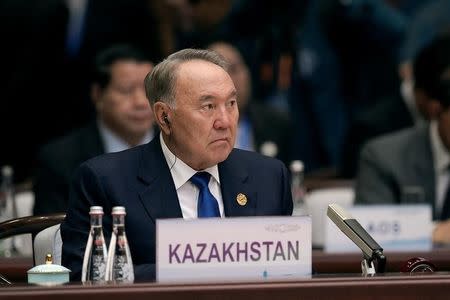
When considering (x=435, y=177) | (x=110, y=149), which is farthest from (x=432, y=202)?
(x=110, y=149)

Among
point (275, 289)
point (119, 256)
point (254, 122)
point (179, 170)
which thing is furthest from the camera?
point (254, 122)

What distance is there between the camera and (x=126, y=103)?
20.5 feet

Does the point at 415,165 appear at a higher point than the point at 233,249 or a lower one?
higher

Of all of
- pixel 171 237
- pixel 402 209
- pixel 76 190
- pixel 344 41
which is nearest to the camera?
pixel 171 237

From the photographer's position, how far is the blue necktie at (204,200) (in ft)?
12.5

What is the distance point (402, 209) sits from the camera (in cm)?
492

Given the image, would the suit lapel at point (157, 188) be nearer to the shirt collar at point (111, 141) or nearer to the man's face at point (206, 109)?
the man's face at point (206, 109)

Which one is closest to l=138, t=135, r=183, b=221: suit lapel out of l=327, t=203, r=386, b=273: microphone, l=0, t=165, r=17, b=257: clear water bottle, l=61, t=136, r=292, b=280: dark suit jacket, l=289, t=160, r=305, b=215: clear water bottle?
l=61, t=136, r=292, b=280: dark suit jacket

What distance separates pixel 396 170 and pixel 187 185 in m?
2.21

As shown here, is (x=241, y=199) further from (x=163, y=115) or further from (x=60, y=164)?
(x=60, y=164)

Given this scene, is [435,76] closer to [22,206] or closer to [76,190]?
[22,206]

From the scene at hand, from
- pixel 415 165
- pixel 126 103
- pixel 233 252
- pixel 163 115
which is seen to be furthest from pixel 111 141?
pixel 233 252

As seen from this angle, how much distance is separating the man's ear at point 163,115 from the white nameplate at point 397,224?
3.56 feet

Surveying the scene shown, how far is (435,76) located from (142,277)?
305cm
